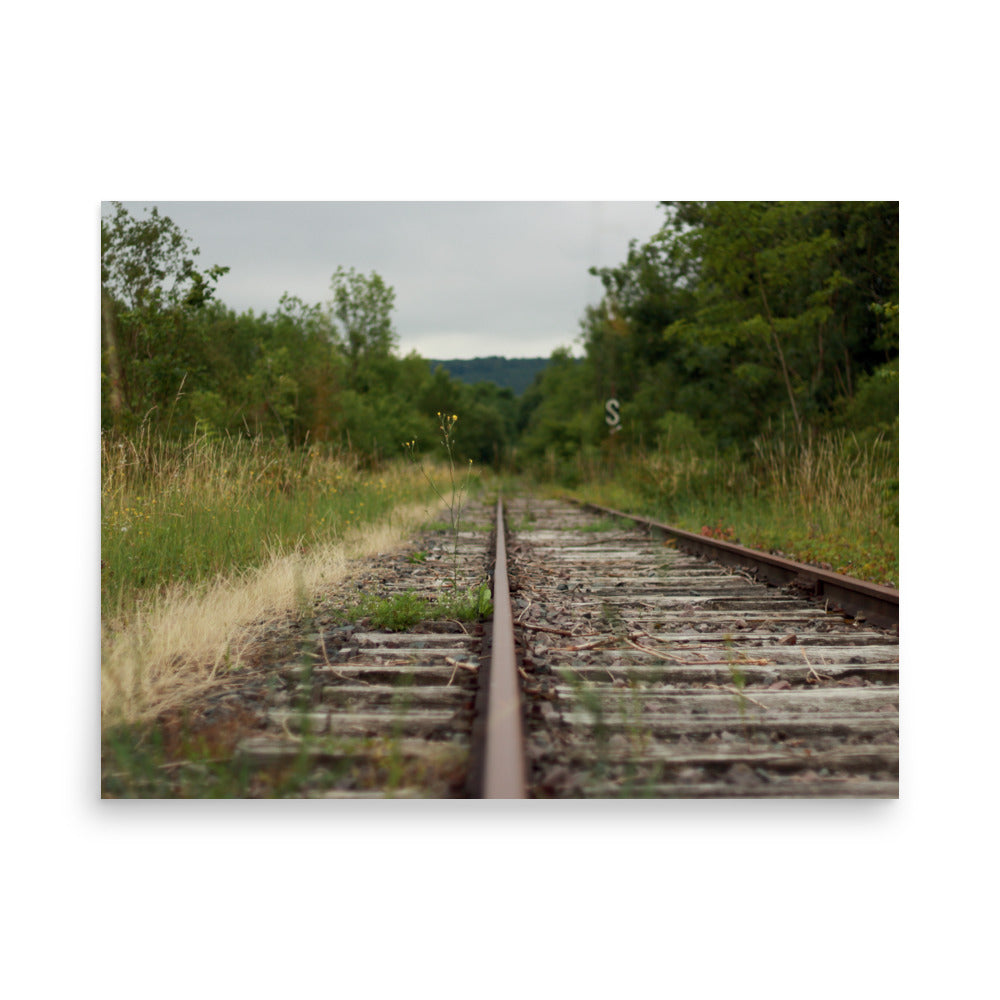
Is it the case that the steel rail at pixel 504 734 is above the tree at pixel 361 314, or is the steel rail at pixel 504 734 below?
below

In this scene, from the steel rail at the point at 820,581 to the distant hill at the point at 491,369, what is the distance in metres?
2.02

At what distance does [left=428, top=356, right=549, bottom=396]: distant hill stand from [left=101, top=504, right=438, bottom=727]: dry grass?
91.3 inches

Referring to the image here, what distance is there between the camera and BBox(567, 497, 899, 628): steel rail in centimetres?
365

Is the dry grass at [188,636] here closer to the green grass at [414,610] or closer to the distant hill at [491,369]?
the green grass at [414,610]

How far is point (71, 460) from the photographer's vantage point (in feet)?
12.1

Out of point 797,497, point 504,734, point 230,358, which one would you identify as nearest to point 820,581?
point 504,734

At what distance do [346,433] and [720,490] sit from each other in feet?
15.1

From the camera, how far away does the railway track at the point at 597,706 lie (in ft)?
7.31

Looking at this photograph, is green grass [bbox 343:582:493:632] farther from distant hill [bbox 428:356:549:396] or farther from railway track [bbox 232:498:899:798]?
distant hill [bbox 428:356:549:396]

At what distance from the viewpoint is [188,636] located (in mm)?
3182

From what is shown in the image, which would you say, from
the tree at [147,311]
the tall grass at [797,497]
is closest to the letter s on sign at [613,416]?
the tall grass at [797,497]

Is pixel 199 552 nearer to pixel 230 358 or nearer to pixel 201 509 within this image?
pixel 201 509
